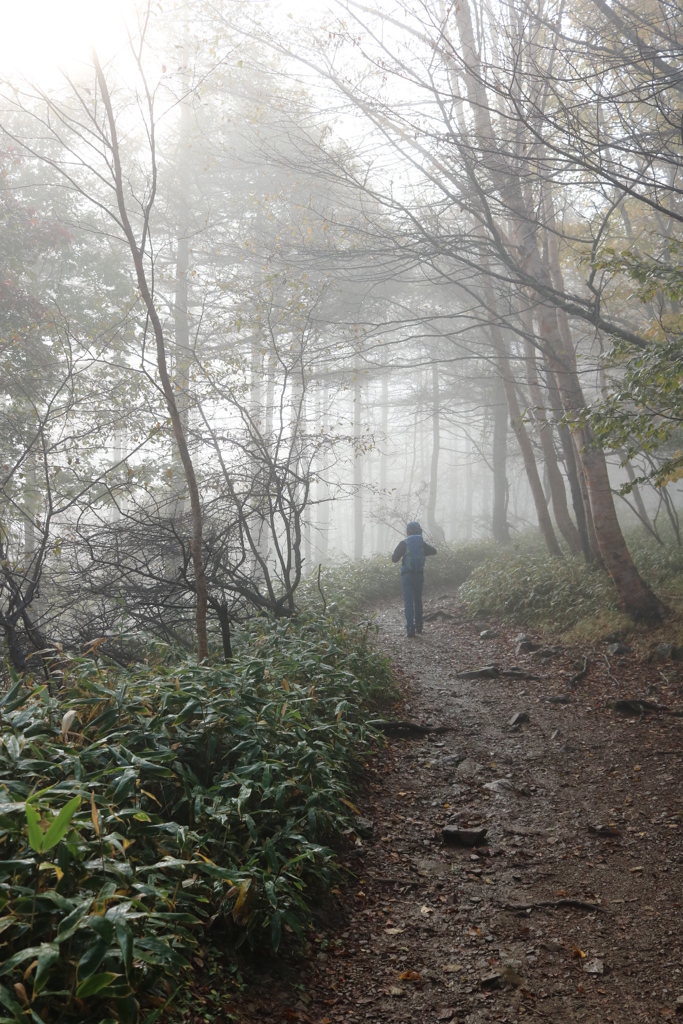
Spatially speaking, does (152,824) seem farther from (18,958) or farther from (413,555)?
(413,555)

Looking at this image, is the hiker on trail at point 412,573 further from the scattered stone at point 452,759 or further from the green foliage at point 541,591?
the scattered stone at point 452,759

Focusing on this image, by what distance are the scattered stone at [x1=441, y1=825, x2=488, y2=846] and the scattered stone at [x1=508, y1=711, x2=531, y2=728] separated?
2.43 meters

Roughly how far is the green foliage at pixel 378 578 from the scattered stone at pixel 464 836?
7.00m

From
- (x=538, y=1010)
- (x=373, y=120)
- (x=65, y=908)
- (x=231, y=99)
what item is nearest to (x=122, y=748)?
(x=65, y=908)

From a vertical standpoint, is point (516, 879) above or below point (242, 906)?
below

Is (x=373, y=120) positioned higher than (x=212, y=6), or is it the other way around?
(x=212, y=6)

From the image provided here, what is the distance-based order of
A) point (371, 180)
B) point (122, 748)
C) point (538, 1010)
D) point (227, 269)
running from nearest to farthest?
1. point (538, 1010)
2. point (122, 748)
3. point (371, 180)
4. point (227, 269)

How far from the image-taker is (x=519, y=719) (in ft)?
23.0

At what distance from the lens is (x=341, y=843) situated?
4352mm

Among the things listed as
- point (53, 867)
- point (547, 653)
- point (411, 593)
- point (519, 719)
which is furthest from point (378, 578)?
point (53, 867)

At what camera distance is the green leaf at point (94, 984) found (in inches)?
81.8

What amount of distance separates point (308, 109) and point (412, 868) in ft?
31.7

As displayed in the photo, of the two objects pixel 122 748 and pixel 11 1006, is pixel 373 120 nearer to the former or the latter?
pixel 122 748

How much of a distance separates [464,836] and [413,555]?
6.94 m
